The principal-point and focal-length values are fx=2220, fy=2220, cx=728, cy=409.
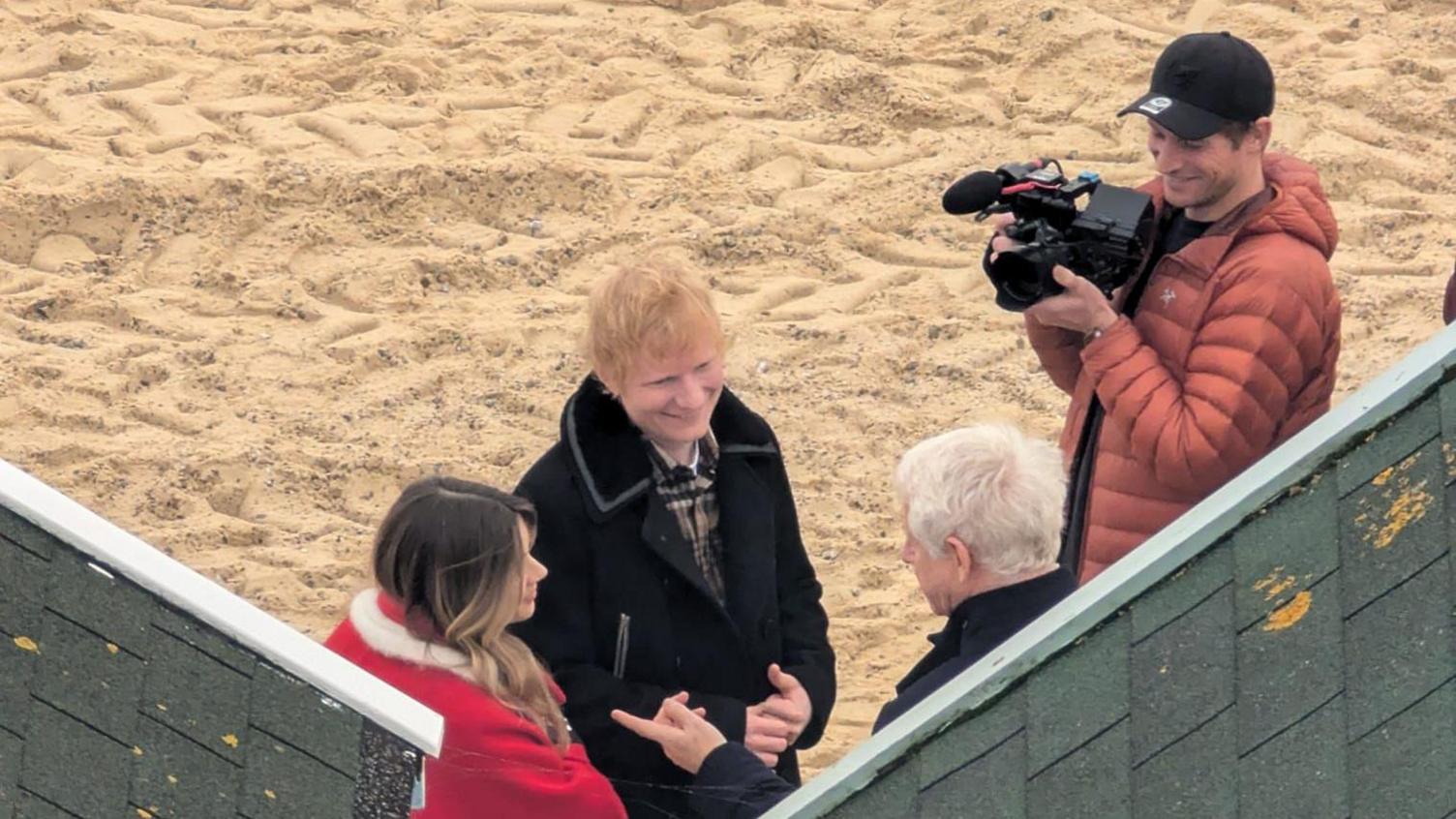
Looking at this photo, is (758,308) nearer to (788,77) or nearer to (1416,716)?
(788,77)

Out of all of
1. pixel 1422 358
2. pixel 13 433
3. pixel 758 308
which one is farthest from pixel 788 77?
pixel 1422 358

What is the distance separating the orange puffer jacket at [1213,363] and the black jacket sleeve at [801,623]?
0.51 meters

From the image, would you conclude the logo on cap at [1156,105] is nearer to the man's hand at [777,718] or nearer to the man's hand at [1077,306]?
the man's hand at [1077,306]

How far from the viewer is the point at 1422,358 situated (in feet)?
7.95

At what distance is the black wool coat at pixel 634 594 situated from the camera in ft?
12.2

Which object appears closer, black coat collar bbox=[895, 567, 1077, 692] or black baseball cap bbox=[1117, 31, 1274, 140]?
black coat collar bbox=[895, 567, 1077, 692]

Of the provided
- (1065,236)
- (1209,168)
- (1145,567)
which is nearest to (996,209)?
(1065,236)

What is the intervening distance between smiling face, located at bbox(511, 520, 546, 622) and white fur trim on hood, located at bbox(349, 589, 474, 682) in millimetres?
133

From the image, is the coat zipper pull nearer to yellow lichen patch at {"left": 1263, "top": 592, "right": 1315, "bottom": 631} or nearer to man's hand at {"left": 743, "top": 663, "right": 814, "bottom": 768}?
man's hand at {"left": 743, "top": 663, "right": 814, "bottom": 768}

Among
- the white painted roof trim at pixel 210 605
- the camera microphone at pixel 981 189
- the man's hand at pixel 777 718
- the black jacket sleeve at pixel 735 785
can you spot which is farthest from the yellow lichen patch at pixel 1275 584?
the camera microphone at pixel 981 189

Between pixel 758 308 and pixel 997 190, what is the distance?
10.4 ft

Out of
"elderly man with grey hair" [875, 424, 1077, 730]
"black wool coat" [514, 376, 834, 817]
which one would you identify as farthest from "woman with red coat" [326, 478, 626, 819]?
"elderly man with grey hair" [875, 424, 1077, 730]

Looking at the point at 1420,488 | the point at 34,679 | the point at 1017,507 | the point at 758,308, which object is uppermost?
the point at 1420,488

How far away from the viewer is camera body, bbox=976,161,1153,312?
Answer: 401cm
